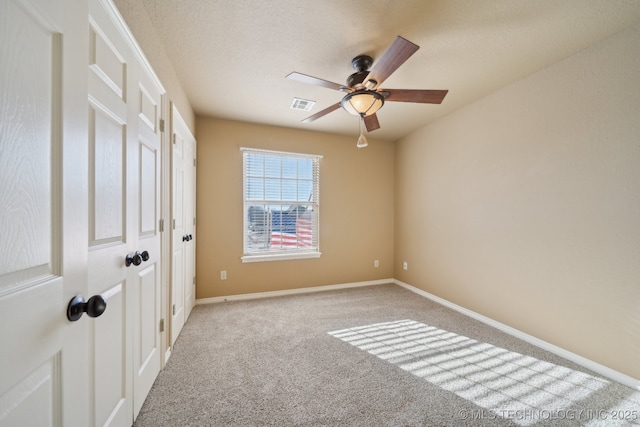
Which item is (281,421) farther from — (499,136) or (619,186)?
(499,136)

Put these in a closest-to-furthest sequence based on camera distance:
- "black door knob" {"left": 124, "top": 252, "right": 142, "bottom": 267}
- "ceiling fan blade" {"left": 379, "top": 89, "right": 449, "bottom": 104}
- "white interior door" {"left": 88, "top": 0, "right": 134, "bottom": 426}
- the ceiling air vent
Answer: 1. "white interior door" {"left": 88, "top": 0, "right": 134, "bottom": 426}
2. "black door knob" {"left": 124, "top": 252, "right": 142, "bottom": 267}
3. "ceiling fan blade" {"left": 379, "top": 89, "right": 449, "bottom": 104}
4. the ceiling air vent

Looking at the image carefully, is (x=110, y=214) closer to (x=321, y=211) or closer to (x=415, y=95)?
(x=415, y=95)

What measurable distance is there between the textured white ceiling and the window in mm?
1145

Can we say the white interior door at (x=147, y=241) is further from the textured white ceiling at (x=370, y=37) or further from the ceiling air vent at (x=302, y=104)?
the ceiling air vent at (x=302, y=104)

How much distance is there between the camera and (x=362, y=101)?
1.94 meters

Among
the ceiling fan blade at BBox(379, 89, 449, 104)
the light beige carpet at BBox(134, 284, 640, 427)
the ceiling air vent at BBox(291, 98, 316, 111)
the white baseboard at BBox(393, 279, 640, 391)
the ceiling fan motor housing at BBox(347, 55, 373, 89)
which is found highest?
the ceiling air vent at BBox(291, 98, 316, 111)

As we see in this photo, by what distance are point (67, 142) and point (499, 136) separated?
3.31 m

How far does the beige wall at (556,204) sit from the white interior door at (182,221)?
3175mm

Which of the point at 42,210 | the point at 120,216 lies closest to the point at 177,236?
the point at 120,216

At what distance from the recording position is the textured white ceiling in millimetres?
1583

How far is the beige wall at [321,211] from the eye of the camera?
3314mm

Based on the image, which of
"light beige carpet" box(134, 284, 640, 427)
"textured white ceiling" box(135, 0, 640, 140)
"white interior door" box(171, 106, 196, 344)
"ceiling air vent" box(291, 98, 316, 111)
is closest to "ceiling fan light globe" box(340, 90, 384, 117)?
"textured white ceiling" box(135, 0, 640, 140)

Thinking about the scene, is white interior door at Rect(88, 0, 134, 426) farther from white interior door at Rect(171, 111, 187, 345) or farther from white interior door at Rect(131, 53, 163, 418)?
white interior door at Rect(171, 111, 187, 345)

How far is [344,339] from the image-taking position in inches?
93.7
